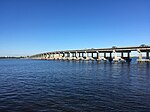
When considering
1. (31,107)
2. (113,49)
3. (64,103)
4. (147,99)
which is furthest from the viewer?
(113,49)

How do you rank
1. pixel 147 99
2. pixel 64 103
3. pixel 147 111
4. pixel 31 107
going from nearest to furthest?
1. pixel 147 111
2. pixel 31 107
3. pixel 64 103
4. pixel 147 99

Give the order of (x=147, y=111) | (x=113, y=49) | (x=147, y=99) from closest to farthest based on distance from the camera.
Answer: (x=147, y=111), (x=147, y=99), (x=113, y=49)

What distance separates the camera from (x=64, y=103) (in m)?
22.9

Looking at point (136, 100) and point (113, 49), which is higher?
point (113, 49)

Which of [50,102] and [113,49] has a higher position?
[113,49]

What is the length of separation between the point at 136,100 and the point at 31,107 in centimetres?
1244

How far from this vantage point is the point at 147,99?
80.4 ft

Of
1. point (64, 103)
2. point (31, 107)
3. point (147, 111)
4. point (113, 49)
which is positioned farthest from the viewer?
point (113, 49)

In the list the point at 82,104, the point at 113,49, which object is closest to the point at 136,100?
the point at 82,104

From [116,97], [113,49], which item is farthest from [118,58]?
[116,97]

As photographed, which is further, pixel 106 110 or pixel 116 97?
pixel 116 97

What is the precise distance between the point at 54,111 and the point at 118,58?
488 ft

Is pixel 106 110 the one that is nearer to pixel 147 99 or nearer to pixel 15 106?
pixel 147 99

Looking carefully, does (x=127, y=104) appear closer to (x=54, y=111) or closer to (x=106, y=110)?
(x=106, y=110)
